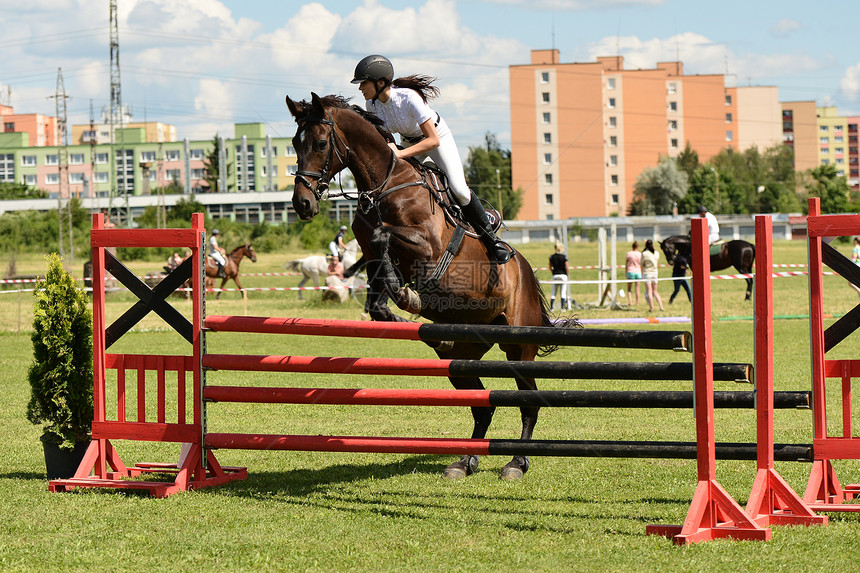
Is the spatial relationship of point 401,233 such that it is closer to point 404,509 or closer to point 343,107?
point 343,107

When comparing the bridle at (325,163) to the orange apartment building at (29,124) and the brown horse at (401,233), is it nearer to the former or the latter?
the brown horse at (401,233)

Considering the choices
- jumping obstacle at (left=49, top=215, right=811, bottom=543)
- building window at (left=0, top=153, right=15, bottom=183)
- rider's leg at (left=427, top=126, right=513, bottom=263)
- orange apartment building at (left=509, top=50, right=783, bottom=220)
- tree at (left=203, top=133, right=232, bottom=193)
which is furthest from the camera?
building window at (left=0, top=153, right=15, bottom=183)

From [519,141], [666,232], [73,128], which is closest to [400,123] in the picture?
[666,232]

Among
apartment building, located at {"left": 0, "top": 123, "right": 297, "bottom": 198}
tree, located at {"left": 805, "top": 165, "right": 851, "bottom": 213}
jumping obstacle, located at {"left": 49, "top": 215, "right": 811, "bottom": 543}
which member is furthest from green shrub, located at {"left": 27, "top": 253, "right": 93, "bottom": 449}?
tree, located at {"left": 805, "top": 165, "right": 851, "bottom": 213}

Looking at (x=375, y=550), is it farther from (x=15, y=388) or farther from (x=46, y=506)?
(x=15, y=388)

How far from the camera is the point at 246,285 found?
33.3 m

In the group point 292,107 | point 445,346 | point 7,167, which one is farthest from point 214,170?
point 292,107

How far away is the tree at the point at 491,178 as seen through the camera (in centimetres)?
7931

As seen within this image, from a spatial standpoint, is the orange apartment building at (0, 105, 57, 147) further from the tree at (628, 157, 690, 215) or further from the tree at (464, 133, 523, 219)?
the tree at (628, 157, 690, 215)

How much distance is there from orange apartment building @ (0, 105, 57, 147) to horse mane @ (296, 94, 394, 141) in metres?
122

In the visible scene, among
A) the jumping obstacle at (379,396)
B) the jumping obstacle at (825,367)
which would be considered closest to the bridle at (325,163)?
the jumping obstacle at (379,396)

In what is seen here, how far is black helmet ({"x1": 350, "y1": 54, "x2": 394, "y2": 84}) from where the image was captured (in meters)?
6.20

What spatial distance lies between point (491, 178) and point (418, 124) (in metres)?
78.2

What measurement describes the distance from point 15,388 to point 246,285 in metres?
22.3
